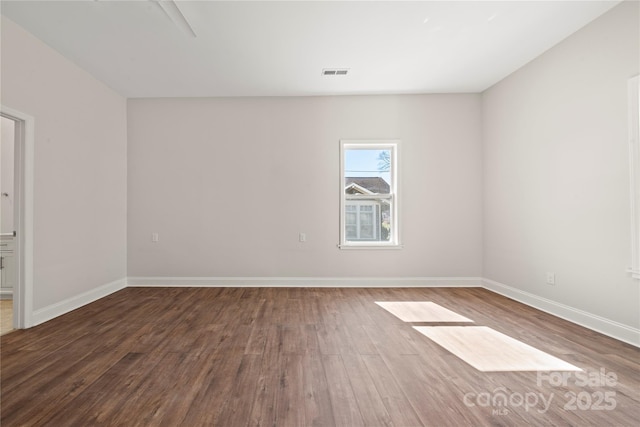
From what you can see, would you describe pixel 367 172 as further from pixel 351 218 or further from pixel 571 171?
pixel 571 171

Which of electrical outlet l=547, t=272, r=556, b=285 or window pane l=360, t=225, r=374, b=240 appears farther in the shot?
window pane l=360, t=225, r=374, b=240

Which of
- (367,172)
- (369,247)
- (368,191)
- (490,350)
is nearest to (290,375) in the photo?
(490,350)

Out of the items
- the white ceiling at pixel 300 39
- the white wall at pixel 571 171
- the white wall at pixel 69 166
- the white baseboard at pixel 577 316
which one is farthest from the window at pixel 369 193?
the white wall at pixel 69 166

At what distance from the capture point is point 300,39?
2.99m

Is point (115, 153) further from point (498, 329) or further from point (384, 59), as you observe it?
point (498, 329)

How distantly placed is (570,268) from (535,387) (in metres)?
1.80

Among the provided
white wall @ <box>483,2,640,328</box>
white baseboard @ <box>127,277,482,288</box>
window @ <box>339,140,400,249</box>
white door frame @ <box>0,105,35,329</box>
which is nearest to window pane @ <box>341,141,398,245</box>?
window @ <box>339,140,400,249</box>

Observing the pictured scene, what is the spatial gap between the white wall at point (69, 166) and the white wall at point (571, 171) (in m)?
5.43

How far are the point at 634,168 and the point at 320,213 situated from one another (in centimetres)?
337

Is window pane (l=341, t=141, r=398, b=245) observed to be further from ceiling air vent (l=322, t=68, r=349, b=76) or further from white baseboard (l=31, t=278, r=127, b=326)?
white baseboard (l=31, t=278, r=127, b=326)

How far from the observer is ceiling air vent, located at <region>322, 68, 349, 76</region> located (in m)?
3.63

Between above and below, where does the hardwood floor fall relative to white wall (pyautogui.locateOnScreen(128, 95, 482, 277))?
below

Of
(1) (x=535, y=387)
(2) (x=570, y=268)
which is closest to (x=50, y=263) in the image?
(1) (x=535, y=387)

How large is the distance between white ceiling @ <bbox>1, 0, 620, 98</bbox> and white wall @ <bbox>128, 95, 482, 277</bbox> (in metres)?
0.47
